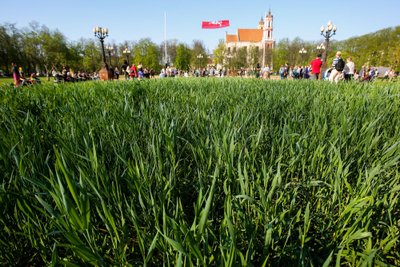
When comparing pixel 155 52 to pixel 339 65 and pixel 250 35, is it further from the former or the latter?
pixel 339 65

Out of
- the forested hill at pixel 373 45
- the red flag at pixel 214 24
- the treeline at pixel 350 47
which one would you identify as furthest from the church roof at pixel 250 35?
the red flag at pixel 214 24

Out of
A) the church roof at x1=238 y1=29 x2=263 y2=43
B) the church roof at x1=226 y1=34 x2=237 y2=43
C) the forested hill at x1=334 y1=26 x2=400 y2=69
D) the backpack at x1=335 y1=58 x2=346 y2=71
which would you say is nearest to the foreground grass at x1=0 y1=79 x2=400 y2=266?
the backpack at x1=335 y1=58 x2=346 y2=71

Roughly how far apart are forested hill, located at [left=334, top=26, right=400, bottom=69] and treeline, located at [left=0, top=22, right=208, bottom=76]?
43.3 m

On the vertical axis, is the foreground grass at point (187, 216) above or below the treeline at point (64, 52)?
below

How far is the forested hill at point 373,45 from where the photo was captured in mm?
53031

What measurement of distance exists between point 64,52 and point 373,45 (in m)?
85.6

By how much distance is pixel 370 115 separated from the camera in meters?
1.63

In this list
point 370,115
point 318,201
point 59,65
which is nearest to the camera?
point 318,201

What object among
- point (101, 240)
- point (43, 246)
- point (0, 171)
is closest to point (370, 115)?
point (101, 240)

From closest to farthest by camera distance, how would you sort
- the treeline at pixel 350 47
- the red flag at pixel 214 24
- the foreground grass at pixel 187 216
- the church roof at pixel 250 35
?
1. the foreground grass at pixel 187 216
2. the red flag at pixel 214 24
3. the treeline at pixel 350 47
4. the church roof at pixel 250 35

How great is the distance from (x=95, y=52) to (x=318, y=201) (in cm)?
8175

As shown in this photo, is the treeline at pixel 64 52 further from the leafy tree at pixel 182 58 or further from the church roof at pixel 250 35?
the church roof at pixel 250 35

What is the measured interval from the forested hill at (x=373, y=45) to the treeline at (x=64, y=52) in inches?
1707

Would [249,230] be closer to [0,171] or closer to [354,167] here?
[354,167]
